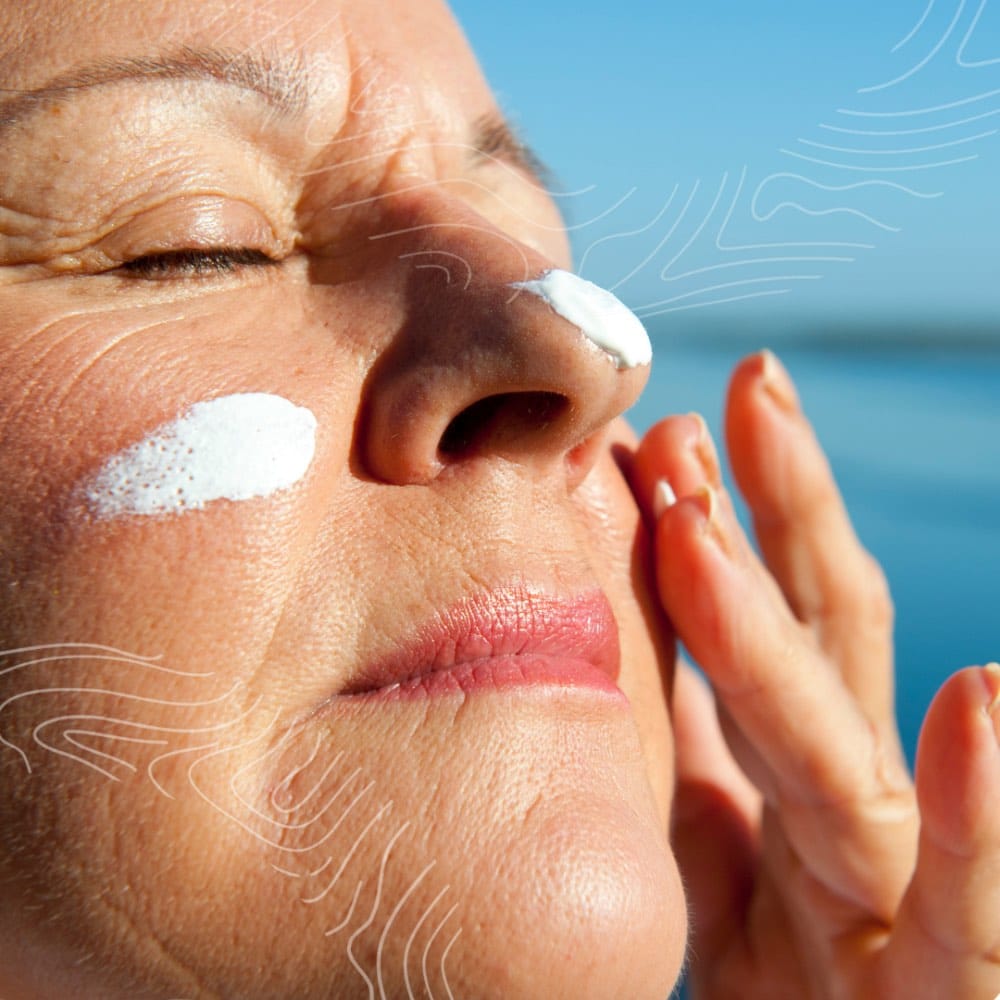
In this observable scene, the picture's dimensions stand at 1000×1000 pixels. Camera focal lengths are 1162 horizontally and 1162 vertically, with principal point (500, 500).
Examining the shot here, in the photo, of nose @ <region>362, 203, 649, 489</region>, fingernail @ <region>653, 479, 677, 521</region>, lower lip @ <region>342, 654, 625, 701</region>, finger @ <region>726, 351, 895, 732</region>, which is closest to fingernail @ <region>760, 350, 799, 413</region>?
finger @ <region>726, 351, 895, 732</region>

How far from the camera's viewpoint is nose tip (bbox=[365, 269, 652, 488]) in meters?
1.00

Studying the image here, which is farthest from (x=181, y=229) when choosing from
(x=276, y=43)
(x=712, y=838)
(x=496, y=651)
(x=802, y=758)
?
(x=712, y=838)

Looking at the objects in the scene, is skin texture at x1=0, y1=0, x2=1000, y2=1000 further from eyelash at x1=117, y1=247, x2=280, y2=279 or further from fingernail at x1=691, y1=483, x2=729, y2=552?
fingernail at x1=691, y1=483, x2=729, y2=552

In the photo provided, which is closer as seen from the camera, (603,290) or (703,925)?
(603,290)

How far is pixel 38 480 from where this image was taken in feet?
3.02

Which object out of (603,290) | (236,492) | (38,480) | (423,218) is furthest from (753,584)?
(38,480)

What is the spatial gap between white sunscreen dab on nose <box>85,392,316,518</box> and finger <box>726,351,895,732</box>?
1.04m

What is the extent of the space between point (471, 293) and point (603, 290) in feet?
0.44

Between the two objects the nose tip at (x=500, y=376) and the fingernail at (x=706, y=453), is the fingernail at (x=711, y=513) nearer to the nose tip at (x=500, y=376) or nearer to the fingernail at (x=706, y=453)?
the fingernail at (x=706, y=453)

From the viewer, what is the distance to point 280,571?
0.93 m

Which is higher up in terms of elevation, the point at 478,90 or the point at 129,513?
the point at 478,90

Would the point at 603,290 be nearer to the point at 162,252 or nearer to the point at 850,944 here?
the point at 162,252

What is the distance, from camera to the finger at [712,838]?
1.90m

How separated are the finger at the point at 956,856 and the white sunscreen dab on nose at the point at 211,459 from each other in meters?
0.76
